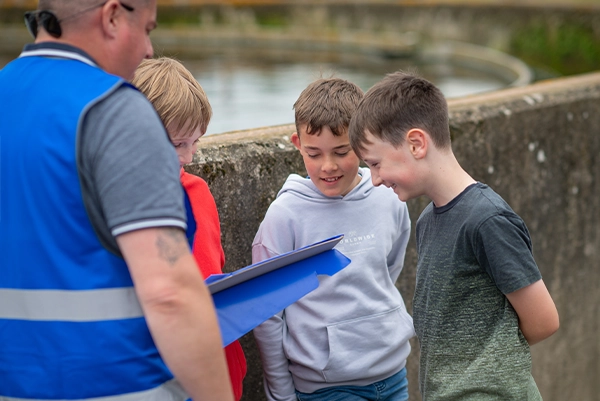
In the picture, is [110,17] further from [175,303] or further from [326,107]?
[326,107]

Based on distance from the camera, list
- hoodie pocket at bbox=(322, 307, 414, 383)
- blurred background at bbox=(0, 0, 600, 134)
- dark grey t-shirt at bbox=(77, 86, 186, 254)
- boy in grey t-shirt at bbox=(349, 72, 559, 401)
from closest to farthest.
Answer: dark grey t-shirt at bbox=(77, 86, 186, 254)
boy in grey t-shirt at bbox=(349, 72, 559, 401)
hoodie pocket at bbox=(322, 307, 414, 383)
blurred background at bbox=(0, 0, 600, 134)

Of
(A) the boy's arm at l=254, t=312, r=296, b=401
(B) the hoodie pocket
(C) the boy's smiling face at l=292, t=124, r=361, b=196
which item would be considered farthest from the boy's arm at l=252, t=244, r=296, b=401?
(C) the boy's smiling face at l=292, t=124, r=361, b=196

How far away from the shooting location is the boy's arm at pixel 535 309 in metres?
2.04

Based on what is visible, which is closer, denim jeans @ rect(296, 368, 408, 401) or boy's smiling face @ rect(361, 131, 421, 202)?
boy's smiling face @ rect(361, 131, 421, 202)

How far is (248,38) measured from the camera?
68.4ft

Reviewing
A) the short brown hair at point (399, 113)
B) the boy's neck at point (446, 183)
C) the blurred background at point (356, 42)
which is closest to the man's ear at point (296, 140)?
the short brown hair at point (399, 113)

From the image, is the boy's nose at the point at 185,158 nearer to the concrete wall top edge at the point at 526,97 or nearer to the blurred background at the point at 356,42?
the concrete wall top edge at the point at 526,97

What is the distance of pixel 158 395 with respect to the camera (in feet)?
5.17

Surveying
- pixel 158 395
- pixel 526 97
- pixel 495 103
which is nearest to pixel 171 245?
pixel 158 395

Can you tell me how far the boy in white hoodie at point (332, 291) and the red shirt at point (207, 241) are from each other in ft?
0.79

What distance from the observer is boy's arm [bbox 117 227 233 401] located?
1.44 meters

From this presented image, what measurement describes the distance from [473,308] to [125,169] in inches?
44.1

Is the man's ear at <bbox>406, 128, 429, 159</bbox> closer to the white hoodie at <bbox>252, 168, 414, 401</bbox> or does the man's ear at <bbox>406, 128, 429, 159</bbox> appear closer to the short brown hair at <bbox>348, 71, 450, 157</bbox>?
the short brown hair at <bbox>348, 71, 450, 157</bbox>

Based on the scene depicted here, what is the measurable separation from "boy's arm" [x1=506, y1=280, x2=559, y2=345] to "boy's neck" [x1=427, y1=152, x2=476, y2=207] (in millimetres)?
314
